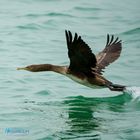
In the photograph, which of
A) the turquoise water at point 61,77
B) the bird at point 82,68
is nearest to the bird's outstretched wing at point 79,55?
the bird at point 82,68

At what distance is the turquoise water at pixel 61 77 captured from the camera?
30.7 feet

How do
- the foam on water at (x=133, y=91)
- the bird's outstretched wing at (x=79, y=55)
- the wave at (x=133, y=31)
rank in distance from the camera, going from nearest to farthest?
the bird's outstretched wing at (x=79, y=55) → the foam on water at (x=133, y=91) → the wave at (x=133, y=31)

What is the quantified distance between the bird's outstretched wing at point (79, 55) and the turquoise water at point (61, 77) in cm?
56

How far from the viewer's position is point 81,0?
18.7 m

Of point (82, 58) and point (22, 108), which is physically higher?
point (82, 58)

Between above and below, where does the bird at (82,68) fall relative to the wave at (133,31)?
above

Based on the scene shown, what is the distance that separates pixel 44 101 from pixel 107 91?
4.08 feet

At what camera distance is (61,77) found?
1241 centimetres

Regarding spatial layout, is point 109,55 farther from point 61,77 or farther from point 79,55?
point 79,55

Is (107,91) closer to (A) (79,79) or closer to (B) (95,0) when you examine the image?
(A) (79,79)

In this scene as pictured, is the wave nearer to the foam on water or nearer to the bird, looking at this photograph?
the bird

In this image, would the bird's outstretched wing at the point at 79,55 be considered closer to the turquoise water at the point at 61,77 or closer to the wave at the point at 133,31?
the turquoise water at the point at 61,77

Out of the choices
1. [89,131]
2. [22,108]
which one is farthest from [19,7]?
[89,131]

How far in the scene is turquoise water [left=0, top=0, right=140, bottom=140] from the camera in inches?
368
